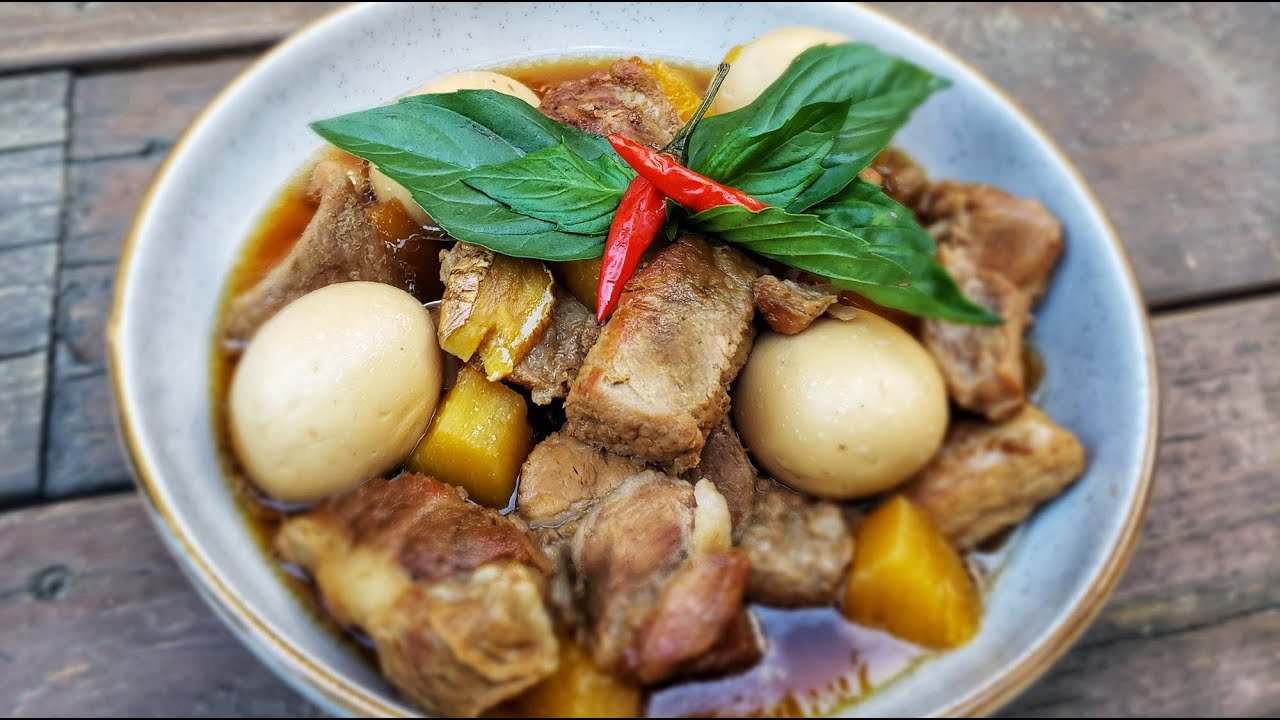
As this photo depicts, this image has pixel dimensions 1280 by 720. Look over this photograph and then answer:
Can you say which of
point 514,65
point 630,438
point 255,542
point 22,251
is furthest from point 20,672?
point 514,65

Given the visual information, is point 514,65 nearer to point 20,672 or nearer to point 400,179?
point 400,179

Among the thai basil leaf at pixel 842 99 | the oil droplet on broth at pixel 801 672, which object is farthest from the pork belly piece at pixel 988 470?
the thai basil leaf at pixel 842 99

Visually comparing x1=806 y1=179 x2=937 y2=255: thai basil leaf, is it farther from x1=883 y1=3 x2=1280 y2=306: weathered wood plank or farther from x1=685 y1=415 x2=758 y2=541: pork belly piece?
x1=883 y1=3 x2=1280 y2=306: weathered wood plank

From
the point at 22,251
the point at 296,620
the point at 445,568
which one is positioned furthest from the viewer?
the point at 22,251

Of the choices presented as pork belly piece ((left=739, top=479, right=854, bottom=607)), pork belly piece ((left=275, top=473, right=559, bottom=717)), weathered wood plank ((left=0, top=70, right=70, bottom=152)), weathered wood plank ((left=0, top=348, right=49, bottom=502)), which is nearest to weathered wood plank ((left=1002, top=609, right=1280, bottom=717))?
pork belly piece ((left=739, top=479, right=854, bottom=607))

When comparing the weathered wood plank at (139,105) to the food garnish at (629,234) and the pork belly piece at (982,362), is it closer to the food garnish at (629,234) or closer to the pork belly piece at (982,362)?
the food garnish at (629,234)

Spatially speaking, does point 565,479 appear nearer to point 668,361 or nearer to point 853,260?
point 668,361
